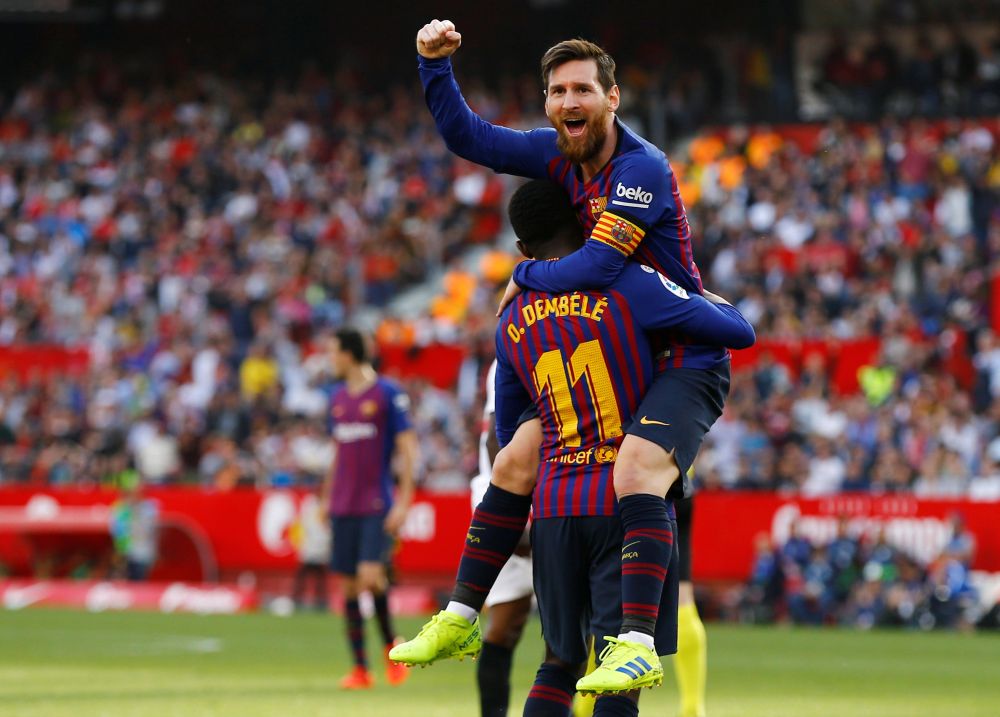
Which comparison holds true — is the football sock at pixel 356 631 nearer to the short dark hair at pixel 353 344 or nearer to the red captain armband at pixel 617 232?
the short dark hair at pixel 353 344

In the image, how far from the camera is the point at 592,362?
6184mm

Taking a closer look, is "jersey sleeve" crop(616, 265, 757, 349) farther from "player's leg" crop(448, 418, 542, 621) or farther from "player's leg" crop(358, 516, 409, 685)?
"player's leg" crop(358, 516, 409, 685)

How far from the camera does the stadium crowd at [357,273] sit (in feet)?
73.4

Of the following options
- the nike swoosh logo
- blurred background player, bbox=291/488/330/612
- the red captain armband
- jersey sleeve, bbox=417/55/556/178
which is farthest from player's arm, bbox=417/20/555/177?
blurred background player, bbox=291/488/330/612

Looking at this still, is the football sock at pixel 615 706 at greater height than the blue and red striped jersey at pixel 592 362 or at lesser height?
lesser

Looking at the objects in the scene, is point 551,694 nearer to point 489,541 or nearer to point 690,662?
point 489,541

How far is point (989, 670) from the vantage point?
1423 centimetres

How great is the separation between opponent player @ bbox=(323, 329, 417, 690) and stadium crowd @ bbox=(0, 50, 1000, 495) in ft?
27.0

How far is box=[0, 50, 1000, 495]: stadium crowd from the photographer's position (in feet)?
73.4

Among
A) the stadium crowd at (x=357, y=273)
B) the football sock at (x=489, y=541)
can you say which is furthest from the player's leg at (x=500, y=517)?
the stadium crowd at (x=357, y=273)

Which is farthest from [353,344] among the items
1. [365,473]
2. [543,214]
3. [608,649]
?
[608,649]

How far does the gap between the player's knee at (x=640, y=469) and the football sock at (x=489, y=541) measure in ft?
1.52

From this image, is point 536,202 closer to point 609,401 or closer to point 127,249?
point 609,401

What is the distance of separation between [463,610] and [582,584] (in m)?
0.42
